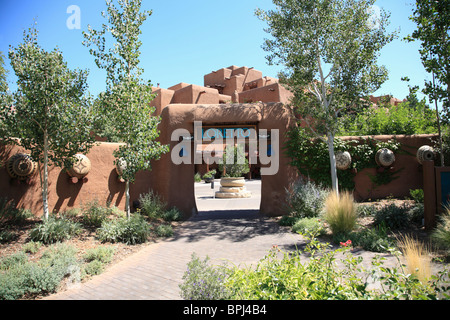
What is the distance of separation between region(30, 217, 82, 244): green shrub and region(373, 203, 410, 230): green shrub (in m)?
7.53

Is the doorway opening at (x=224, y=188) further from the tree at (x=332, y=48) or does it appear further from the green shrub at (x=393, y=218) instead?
the green shrub at (x=393, y=218)

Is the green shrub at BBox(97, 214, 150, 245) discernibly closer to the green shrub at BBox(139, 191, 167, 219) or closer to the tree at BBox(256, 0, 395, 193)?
the green shrub at BBox(139, 191, 167, 219)

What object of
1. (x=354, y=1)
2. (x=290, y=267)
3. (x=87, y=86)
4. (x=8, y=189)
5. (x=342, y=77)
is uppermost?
(x=354, y=1)

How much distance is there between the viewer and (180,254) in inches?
239

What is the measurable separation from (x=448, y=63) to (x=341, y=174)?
5.04 metres

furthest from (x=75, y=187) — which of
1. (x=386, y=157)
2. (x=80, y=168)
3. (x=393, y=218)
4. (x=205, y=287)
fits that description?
(x=386, y=157)

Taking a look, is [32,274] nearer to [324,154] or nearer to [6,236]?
[6,236]


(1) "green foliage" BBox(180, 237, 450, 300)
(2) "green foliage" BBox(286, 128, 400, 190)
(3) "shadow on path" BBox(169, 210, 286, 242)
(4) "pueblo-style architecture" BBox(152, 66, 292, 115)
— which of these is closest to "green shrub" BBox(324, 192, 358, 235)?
Result: (3) "shadow on path" BBox(169, 210, 286, 242)

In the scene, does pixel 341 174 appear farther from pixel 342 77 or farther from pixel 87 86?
pixel 87 86

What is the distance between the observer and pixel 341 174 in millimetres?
10938

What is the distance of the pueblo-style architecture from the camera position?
90.4 feet

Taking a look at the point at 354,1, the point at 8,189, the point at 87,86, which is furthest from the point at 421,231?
the point at 8,189

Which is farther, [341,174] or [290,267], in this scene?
[341,174]

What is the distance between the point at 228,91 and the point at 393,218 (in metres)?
32.4
